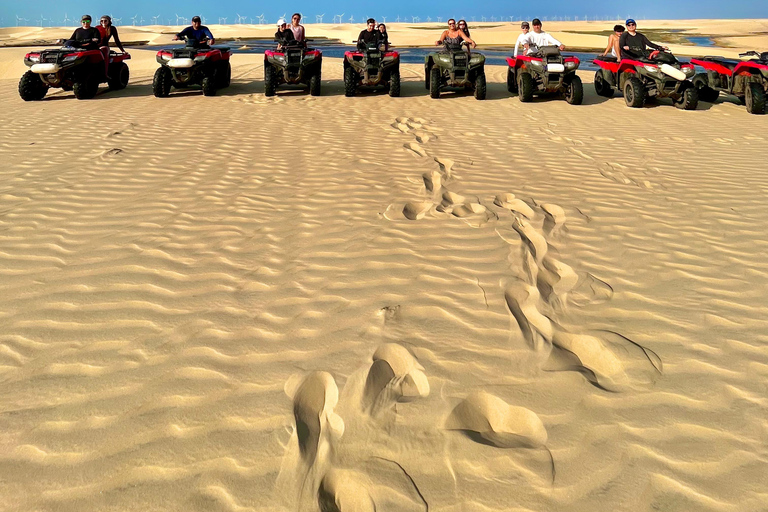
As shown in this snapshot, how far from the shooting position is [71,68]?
984 centimetres

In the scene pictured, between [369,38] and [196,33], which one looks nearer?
[369,38]

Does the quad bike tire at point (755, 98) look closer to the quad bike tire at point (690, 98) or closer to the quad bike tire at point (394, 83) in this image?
the quad bike tire at point (690, 98)

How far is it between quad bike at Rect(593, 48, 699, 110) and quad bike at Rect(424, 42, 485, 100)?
251 centimetres

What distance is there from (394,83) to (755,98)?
6464mm

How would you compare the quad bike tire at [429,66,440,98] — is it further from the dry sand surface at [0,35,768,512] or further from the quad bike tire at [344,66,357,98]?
the dry sand surface at [0,35,768,512]

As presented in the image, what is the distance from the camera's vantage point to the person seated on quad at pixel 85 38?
1005cm

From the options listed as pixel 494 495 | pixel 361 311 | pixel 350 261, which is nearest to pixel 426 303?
pixel 361 311

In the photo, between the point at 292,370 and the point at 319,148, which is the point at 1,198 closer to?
the point at 319,148

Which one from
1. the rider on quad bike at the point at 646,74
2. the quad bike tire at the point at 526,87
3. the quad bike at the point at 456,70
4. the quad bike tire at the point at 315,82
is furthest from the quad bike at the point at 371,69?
the rider on quad bike at the point at 646,74

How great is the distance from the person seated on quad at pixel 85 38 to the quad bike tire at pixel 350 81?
16.7 feet

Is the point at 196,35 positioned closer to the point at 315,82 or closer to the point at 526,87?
the point at 315,82

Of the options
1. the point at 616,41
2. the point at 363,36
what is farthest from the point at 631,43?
the point at 363,36

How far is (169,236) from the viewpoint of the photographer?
3781mm

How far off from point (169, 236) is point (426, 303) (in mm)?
2092
